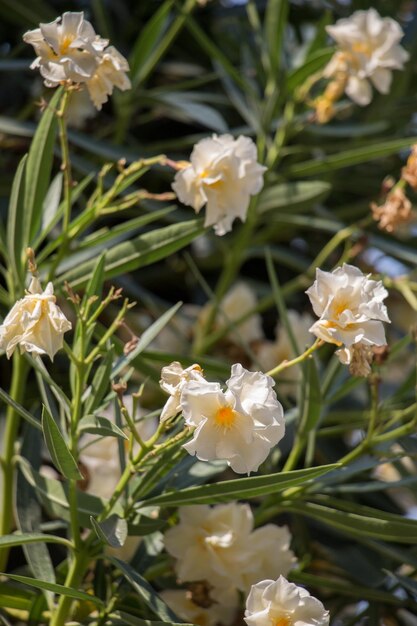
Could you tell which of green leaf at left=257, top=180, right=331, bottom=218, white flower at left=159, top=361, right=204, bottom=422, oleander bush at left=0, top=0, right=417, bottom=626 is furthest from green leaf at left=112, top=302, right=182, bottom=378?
green leaf at left=257, top=180, right=331, bottom=218

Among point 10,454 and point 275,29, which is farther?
point 275,29

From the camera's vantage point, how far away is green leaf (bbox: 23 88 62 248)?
1.03 meters

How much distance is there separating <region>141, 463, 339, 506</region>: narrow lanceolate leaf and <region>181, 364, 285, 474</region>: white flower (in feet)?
0.17

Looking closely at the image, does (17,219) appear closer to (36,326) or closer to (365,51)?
(36,326)

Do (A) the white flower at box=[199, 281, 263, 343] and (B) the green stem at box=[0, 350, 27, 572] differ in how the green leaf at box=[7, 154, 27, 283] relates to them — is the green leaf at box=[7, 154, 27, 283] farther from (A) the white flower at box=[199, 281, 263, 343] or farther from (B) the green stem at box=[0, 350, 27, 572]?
(A) the white flower at box=[199, 281, 263, 343]

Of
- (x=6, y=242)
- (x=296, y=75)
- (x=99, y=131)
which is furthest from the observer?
(x=99, y=131)

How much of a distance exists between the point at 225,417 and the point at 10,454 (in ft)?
1.13

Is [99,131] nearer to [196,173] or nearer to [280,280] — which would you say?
[280,280]

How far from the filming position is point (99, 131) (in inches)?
65.1

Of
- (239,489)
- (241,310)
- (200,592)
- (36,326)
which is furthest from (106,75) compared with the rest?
(241,310)

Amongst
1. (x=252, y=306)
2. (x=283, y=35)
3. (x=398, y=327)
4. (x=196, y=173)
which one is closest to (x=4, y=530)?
(x=196, y=173)

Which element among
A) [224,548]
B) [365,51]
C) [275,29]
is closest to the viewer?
[224,548]

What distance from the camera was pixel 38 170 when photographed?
104cm

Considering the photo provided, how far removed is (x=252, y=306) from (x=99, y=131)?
0.38m
